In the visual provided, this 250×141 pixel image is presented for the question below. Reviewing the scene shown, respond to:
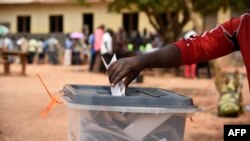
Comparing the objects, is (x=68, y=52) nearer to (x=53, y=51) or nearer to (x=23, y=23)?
(x=53, y=51)

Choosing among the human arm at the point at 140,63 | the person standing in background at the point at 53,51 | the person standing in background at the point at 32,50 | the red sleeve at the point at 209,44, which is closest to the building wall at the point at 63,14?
the person standing in background at the point at 53,51

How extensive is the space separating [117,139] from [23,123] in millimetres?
4986

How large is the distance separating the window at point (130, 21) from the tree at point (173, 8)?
22.9 feet

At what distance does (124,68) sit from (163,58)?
0.62 ft

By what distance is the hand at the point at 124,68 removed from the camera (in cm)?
183

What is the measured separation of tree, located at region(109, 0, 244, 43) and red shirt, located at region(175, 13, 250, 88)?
28.1 feet

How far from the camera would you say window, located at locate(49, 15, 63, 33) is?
98.3ft

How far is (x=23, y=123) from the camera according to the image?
6605mm

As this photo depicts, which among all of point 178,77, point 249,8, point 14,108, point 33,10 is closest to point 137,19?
point 33,10

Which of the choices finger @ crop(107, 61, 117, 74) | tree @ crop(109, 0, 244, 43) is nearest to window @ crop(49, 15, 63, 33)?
tree @ crop(109, 0, 244, 43)

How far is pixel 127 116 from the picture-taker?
5.89ft

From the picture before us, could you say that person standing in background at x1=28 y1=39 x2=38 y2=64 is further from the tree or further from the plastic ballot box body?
the plastic ballot box body

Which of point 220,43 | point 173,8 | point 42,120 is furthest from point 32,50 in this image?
point 220,43

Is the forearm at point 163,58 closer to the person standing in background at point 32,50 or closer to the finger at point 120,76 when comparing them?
the finger at point 120,76
